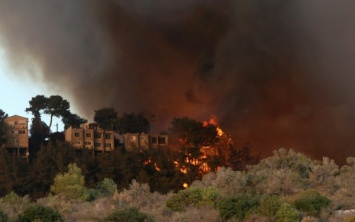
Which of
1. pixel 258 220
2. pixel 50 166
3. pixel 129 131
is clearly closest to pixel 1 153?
pixel 50 166

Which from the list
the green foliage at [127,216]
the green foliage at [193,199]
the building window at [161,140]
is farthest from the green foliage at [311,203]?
the building window at [161,140]

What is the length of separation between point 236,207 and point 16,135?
1919 inches

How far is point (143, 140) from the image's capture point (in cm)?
7644

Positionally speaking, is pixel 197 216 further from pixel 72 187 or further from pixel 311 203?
pixel 72 187

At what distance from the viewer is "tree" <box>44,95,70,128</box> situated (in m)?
76.3

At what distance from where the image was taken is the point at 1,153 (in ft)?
210

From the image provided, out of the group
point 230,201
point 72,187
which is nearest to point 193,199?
point 230,201

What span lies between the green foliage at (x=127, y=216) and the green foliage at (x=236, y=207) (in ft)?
10.2

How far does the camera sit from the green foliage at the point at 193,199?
3084cm

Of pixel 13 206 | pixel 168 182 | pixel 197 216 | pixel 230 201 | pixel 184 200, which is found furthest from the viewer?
pixel 168 182

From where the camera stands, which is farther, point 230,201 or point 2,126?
point 2,126

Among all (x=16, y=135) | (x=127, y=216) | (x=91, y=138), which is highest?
(x=16, y=135)

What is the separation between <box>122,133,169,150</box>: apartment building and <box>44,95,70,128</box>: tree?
6.70 m

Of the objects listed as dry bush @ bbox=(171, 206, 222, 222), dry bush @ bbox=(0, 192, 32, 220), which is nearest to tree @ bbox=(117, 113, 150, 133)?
dry bush @ bbox=(0, 192, 32, 220)
